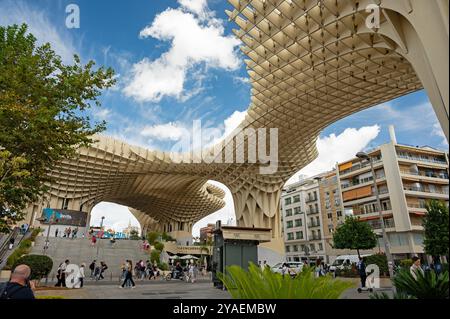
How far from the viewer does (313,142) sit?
1496 inches

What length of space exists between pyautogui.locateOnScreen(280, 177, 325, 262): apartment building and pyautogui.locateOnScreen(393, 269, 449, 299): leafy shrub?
165 ft

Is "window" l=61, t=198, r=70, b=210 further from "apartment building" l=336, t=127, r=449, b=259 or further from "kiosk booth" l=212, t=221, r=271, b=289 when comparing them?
"apartment building" l=336, t=127, r=449, b=259

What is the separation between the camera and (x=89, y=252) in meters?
30.4

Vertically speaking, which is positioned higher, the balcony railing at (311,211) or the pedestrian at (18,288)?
the balcony railing at (311,211)

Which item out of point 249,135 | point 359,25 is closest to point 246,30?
point 359,25

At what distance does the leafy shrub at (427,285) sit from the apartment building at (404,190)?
1518 inches

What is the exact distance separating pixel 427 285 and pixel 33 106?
12.8m

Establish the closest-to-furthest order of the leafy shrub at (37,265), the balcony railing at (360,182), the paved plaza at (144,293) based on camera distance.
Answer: the paved plaza at (144,293) < the leafy shrub at (37,265) < the balcony railing at (360,182)

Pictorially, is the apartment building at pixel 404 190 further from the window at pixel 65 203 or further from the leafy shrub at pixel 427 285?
the window at pixel 65 203

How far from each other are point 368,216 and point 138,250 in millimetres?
33155

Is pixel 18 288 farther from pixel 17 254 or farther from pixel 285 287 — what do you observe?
pixel 17 254

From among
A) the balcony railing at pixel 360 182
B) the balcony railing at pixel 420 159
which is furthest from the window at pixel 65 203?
the balcony railing at pixel 420 159

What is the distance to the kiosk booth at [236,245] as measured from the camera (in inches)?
649
